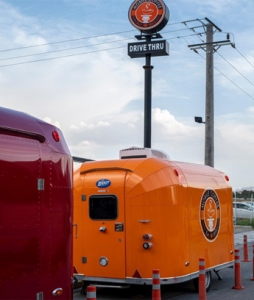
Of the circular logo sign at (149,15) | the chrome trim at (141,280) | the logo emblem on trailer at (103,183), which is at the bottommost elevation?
the chrome trim at (141,280)

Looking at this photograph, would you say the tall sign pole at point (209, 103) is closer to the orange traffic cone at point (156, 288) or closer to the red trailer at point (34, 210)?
the orange traffic cone at point (156, 288)

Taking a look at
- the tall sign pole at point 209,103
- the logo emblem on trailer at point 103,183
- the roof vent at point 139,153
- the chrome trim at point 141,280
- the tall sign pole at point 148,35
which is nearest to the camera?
the chrome trim at point 141,280

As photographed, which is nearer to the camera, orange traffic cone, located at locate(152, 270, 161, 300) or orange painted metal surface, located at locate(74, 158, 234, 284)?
orange traffic cone, located at locate(152, 270, 161, 300)

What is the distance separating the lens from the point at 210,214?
1194cm

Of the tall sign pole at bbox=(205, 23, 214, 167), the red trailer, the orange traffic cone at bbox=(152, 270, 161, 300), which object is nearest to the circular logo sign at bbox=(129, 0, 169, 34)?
the tall sign pole at bbox=(205, 23, 214, 167)

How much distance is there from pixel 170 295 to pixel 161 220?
1.97 meters

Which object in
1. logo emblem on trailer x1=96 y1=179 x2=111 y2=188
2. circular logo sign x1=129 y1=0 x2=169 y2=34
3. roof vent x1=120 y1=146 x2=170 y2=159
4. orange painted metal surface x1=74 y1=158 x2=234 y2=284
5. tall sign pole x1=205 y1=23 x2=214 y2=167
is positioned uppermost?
circular logo sign x1=129 y1=0 x2=169 y2=34

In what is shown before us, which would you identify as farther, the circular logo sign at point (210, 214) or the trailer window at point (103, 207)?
the circular logo sign at point (210, 214)

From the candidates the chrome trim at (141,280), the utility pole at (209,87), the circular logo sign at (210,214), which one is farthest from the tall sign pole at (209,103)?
the chrome trim at (141,280)

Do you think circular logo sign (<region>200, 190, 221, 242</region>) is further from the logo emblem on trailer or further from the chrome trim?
the logo emblem on trailer

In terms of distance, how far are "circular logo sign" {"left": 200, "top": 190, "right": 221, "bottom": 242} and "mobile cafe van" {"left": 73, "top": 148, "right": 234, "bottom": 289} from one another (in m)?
0.05

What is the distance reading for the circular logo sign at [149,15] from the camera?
21781 millimetres

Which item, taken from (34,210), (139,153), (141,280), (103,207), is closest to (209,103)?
(139,153)

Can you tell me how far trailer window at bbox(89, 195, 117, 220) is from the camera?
1079cm
